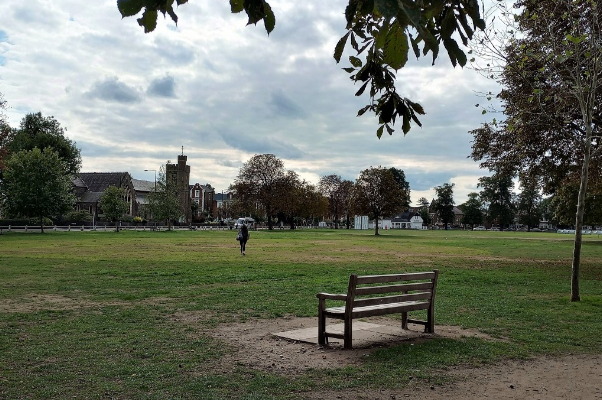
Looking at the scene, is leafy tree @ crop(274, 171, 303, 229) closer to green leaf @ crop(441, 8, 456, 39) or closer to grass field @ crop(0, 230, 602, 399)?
grass field @ crop(0, 230, 602, 399)

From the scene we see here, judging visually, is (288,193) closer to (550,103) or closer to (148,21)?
(550,103)

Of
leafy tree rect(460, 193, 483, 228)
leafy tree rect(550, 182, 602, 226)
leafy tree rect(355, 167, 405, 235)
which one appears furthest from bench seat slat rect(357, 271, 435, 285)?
leafy tree rect(460, 193, 483, 228)

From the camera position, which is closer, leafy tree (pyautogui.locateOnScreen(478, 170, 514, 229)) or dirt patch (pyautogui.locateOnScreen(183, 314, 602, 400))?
dirt patch (pyautogui.locateOnScreen(183, 314, 602, 400))

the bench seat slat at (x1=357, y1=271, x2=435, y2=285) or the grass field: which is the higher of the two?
the bench seat slat at (x1=357, y1=271, x2=435, y2=285)

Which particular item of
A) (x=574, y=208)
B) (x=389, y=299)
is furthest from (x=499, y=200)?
(x=389, y=299)

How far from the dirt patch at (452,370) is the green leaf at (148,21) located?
157 inches

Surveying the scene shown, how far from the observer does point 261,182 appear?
93.5 metres

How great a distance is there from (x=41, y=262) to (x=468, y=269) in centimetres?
1782

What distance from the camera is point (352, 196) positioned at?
256ft

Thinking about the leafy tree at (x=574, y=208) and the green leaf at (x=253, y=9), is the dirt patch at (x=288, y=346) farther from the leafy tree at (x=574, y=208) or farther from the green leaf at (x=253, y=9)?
the leafy tree at (x=574, y=208)

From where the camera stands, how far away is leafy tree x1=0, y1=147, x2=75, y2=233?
59094mm

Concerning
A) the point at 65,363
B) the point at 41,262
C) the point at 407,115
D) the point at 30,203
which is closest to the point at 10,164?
the point at 30,203

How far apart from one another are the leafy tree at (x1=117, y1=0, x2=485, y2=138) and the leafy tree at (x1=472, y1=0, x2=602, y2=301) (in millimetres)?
9187

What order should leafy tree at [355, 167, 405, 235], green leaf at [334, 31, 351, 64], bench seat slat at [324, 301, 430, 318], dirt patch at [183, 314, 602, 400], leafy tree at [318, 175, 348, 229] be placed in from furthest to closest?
leafy tree at [318, 175, 348, 229] < leafy tree at [355, 167, 405, 235] < bench seat slat at [324, 301, 430, 318] < dirt patch at [183, 314, 602, 400] < green leaf at [334, 31, 351, 64]
